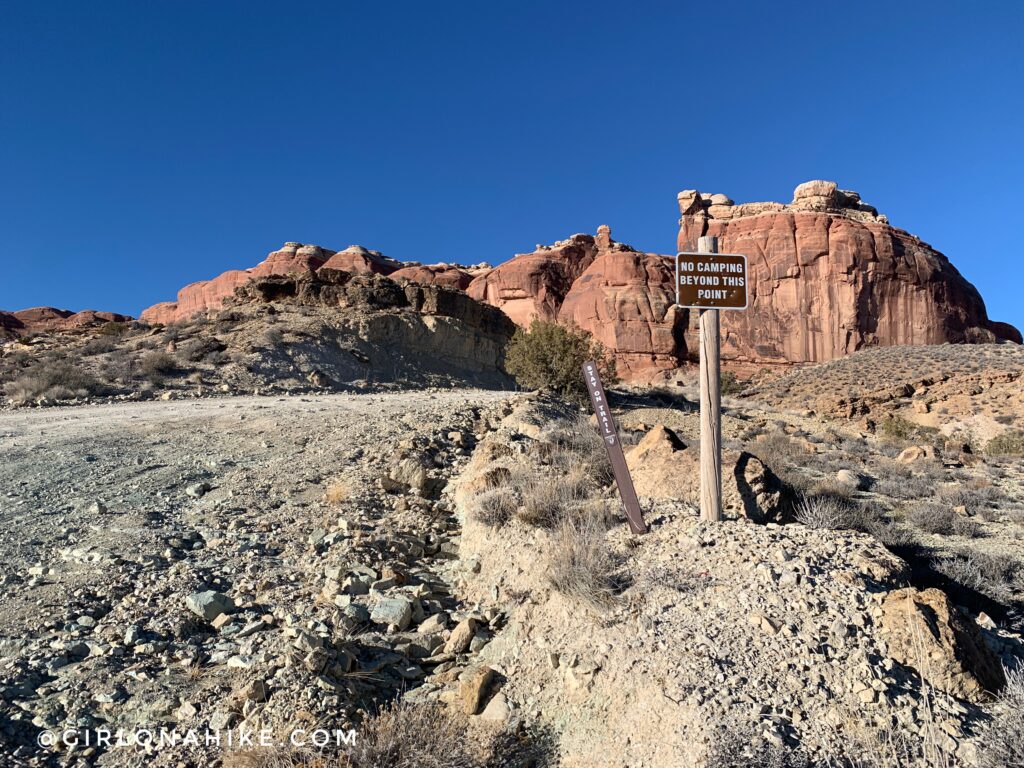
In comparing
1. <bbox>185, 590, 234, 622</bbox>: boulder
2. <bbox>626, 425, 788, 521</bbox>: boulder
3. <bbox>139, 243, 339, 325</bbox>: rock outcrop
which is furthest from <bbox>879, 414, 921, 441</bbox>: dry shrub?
<bbox>139, 243, 339, 325</bbox>: rock outcrop

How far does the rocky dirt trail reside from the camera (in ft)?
10.4

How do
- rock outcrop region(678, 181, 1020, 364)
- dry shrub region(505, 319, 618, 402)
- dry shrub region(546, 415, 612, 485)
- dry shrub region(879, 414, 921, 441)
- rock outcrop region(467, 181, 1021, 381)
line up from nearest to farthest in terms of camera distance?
dry shrub region(546, 415, 612, 485) → dry shrub region(879, 414, 921, 441) → dry shrub region(505, 319, 618, 402) → rock outcrop region(678, 181, 1020, 364) → rock outcrop region(467, 181, 1021, 381)

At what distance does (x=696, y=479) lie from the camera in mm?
5809

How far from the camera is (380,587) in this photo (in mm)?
4684

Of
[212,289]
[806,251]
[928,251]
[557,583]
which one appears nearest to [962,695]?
[557,583]

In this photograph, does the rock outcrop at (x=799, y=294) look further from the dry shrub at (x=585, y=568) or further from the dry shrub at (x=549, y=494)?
the dry shrub at (x=585, y=568)

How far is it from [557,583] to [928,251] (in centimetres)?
6893

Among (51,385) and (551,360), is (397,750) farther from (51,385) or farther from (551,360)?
(551,360)

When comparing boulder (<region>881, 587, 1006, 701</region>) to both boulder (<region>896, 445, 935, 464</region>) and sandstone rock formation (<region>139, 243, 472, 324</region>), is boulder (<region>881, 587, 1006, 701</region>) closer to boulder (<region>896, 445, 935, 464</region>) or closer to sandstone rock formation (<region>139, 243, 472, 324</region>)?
boulder (<region>896, 445, 935, 464</region>)

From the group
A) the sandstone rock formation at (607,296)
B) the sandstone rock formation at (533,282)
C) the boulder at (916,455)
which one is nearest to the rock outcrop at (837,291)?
the sandstone rock formation at (607,296)

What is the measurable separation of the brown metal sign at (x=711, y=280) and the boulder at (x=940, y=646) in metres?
2.46

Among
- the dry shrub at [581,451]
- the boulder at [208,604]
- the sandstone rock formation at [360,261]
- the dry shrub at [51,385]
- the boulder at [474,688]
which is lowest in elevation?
the boulder at [474,688]

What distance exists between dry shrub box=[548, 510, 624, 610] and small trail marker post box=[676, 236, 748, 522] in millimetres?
1049

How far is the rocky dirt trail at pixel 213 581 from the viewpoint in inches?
125
